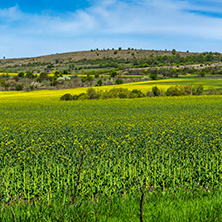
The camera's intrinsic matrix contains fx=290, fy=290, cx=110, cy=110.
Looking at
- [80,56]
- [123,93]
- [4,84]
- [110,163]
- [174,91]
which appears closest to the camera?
[110,163]

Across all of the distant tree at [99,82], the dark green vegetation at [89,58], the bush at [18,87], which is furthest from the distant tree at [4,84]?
the dark green vegetation at [89,58]

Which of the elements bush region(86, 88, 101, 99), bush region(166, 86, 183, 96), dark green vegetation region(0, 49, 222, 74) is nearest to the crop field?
bush region(86, 88, 101, 99)

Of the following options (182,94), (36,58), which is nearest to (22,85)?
(182,94)

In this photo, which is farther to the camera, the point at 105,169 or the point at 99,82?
the point at 99,82

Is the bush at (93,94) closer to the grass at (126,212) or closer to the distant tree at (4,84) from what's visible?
the distant tree at (4,84)

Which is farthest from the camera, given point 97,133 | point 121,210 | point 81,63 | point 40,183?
point 81,63

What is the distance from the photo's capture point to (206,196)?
305 inches

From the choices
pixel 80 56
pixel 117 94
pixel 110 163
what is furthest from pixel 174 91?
pixel 80 56

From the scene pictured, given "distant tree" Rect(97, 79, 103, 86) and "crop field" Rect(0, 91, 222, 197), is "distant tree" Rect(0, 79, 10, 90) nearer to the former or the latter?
"distant tree" Rect(97, 79, 103, 86)

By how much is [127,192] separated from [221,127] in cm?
1364

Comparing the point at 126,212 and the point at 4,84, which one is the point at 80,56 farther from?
the point at 126,212

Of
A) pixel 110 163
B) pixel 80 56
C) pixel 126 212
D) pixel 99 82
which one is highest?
pixel 80 56

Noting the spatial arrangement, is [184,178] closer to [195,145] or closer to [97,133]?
[195,145]

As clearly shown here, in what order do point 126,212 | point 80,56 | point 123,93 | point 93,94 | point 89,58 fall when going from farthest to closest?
point 80,56 → point 89,58 → point 123,93 → point 93,94 → point 126,212
